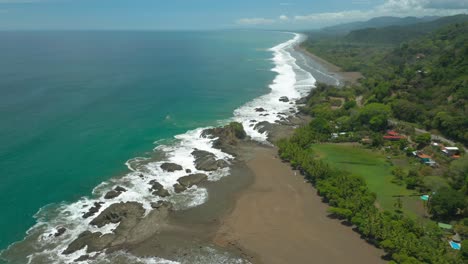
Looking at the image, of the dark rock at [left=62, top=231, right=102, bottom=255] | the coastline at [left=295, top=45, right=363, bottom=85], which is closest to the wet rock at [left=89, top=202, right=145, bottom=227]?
the dark rock at [left=62, top=231, right=102, bottom=255]

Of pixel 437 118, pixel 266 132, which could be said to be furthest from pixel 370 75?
pixel 266 132

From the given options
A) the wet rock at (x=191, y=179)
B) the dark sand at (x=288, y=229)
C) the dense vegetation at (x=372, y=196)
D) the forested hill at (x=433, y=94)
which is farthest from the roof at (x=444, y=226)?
the wet rock at (x=191, y=179)

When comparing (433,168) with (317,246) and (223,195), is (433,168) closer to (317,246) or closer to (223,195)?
(317,246)

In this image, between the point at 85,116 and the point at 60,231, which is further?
the point at 85,116

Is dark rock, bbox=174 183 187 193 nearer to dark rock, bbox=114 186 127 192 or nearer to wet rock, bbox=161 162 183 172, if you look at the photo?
wet rock, bbox=161 162 183 172

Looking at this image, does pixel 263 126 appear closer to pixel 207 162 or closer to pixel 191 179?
pixel 207 162

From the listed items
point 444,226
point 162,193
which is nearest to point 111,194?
point 162,193
